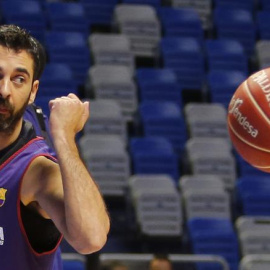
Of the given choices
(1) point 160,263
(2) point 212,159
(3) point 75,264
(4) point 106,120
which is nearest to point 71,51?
(4) point 106,120

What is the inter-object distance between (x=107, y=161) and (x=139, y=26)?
2.70 metres

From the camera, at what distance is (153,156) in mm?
8688

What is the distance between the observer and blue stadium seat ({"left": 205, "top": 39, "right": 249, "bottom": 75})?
10492 millimetres

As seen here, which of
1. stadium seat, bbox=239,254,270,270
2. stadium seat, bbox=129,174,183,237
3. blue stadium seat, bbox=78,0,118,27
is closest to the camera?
stadium seat, bbox=239,254,270,270

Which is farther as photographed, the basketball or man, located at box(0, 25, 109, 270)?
the basketball

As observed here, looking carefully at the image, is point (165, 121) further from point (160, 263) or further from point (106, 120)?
point (160, 263)

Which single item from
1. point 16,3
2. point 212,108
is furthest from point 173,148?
point 16,3

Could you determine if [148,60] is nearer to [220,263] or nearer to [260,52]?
[260,52]

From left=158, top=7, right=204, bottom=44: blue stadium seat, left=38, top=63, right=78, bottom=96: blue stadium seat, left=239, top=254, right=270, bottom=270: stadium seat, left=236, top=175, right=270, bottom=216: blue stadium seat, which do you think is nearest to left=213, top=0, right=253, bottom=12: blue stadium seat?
left=158, top=7, right=204, bottom=44: blue stadium seat

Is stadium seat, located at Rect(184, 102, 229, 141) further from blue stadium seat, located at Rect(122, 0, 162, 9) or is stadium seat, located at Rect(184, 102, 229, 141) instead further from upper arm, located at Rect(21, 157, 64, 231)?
upper arm, located at Rect(21, 157, 64, 231)

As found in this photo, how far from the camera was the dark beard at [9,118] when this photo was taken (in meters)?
2.28

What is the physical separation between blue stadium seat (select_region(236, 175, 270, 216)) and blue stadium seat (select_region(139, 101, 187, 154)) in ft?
3.04

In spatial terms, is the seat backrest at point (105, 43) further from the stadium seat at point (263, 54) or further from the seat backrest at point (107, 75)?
the stadium seat at point (263, 54)

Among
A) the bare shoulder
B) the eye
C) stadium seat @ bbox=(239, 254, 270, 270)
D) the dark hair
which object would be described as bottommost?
stadium seat @ bbox=(239, 254, 270, 270)
